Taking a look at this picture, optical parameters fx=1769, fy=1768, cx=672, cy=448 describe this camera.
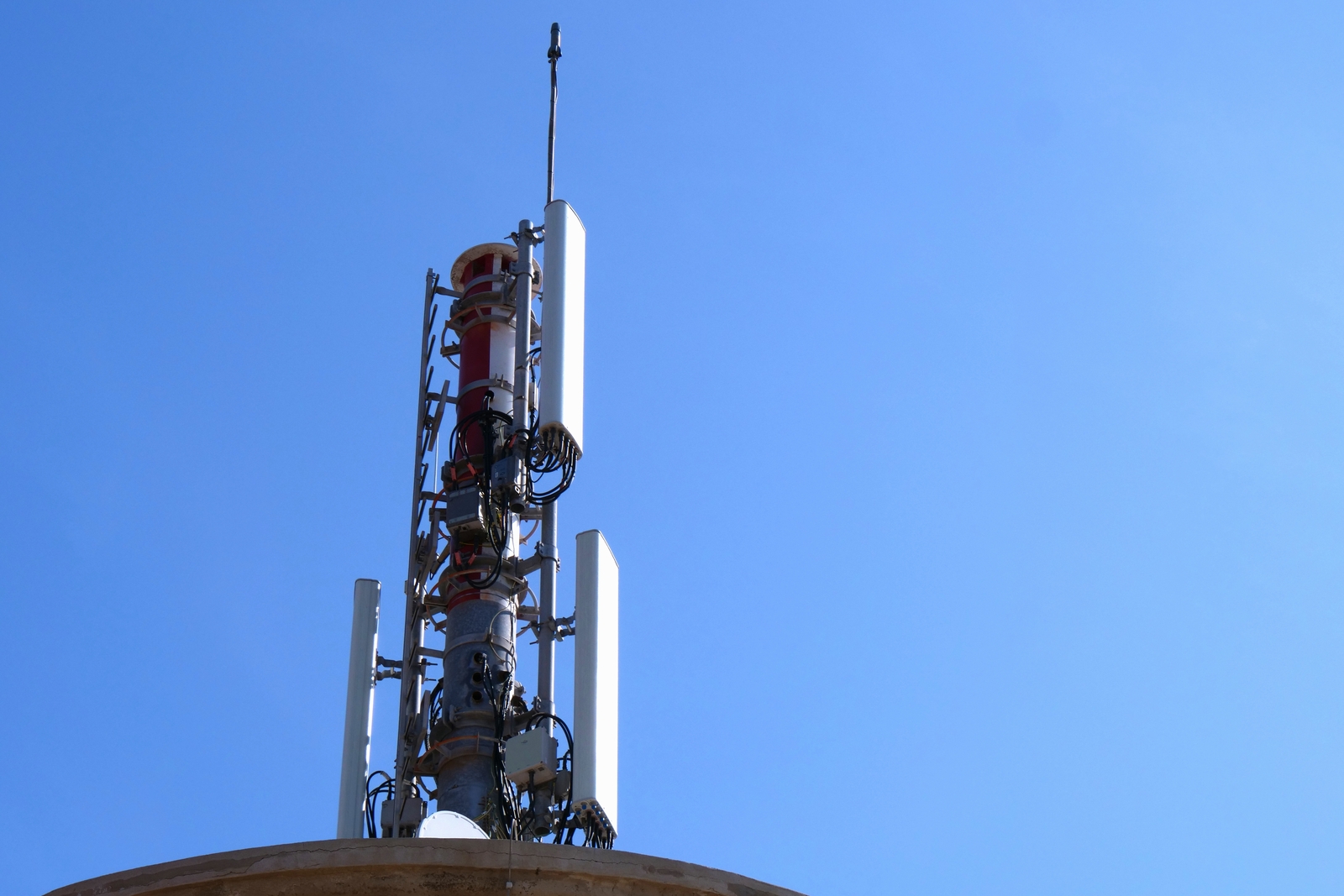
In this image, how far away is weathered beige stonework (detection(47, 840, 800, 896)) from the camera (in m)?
11.3

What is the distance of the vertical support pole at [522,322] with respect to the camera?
2561 centimetres

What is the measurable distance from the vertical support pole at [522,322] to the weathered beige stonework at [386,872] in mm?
13876

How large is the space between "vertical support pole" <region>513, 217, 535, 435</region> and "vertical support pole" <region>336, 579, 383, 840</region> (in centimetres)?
320

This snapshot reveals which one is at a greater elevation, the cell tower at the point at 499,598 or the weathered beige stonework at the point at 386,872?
the cell tower at the point at 499,598

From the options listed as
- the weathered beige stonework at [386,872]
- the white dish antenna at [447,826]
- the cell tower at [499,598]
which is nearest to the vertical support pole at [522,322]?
the cell tower at [499,598]

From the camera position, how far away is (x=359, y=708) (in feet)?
80.1

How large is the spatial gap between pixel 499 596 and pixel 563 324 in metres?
3.93

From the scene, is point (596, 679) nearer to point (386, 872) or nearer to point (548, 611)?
point (548, 611)

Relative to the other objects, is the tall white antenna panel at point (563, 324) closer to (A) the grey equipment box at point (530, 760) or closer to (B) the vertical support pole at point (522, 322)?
(B) the vertical support pole at point (522, 322)

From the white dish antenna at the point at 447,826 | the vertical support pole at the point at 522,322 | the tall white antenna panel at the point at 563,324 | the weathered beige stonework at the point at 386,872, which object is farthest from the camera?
the vertical support pole at the point at 522,322

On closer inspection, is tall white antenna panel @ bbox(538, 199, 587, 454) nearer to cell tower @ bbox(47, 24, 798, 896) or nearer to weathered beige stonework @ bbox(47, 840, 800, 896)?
cell tower @ bbox(47, 24, 798, 896)

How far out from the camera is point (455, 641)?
2411 centimetres

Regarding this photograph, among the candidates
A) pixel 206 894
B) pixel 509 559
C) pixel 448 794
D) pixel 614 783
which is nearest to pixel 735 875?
pixel 206 894

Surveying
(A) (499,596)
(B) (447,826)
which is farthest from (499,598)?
(B) (447,826)
